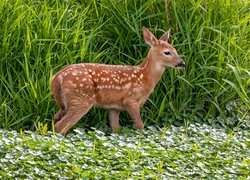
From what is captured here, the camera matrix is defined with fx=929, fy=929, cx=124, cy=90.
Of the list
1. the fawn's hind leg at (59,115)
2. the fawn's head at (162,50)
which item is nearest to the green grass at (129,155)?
the fawn's hind leg at (59,115)

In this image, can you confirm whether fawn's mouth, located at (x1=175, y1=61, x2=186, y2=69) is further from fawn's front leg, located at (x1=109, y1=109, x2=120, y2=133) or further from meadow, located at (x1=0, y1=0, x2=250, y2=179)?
fawn's front leg, located at (x1=109, y1=109, x2=120, y2=133)

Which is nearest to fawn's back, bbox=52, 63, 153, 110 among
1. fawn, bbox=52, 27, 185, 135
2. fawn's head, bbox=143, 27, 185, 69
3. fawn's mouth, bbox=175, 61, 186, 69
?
fawn, bbox=52, 27, 185, 135

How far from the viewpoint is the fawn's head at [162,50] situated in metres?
9.70

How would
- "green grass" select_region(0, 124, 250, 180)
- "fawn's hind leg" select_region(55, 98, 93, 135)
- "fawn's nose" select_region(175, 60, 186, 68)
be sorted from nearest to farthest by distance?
1. "green grass" select_region(0, 124, 250, 180)
2. "fawn's hind leg" select_region(55, 98, 93, 135)
3. "fawn's nose" select_region(175, 60, 186, 68)

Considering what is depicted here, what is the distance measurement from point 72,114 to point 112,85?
0.54 meters

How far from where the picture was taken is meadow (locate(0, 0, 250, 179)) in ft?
28.1

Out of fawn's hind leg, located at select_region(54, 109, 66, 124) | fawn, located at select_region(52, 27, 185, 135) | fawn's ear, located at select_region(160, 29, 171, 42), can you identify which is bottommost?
fawn's hind leg, located at select_region(54, 109, 66, 124)

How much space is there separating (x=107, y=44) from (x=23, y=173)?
11.3 ft

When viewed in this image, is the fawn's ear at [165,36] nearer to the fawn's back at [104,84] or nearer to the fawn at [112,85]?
the fawn at [112,85]

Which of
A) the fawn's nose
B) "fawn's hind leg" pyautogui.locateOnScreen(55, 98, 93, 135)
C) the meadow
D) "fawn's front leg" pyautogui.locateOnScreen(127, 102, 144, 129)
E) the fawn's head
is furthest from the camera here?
the fawn's head

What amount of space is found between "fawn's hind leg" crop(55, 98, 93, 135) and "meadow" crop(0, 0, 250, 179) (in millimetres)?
114

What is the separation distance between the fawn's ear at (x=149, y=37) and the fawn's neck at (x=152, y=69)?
0.11 meters

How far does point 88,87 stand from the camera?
908 cm

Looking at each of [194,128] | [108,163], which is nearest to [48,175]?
[108,163]
